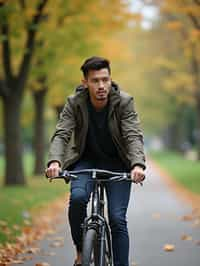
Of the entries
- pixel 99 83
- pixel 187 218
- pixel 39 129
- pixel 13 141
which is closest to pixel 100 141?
pixel 99 83

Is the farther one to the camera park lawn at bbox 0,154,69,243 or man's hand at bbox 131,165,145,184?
park lawn at bbox 0,154,69,243

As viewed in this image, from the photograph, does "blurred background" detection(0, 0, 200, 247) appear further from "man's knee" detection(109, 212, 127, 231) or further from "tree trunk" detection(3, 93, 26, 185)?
"man's knee" detection(109, 212, 127, 231)

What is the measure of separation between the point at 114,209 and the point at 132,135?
606mm

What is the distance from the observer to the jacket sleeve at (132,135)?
17.5 feet

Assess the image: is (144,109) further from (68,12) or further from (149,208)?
(149,208)

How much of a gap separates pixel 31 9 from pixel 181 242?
1005 cm

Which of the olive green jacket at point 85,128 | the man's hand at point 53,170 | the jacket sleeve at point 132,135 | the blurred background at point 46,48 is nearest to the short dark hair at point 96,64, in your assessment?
the olive green jacket at point 85,128

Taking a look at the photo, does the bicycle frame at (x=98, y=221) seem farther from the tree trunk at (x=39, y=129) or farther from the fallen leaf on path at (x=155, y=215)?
the tree trunk at (x=39, y=129)

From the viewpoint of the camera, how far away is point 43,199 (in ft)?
52.9

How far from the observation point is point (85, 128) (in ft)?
18.2

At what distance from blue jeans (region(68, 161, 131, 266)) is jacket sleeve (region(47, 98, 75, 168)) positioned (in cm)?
26

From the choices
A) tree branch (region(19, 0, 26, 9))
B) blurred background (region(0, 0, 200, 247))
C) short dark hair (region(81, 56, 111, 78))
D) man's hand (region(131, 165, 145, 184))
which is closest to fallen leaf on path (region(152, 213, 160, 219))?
blurred background (region(0, 0, 200, 247))

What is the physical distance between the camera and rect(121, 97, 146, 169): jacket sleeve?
533cm

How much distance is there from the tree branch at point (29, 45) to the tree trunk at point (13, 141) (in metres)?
0.56
